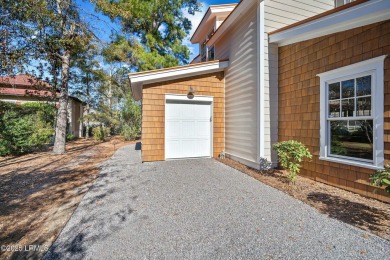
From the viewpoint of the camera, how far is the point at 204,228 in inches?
105

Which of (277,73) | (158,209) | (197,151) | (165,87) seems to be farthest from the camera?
(197,151)

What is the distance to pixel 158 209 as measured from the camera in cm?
327

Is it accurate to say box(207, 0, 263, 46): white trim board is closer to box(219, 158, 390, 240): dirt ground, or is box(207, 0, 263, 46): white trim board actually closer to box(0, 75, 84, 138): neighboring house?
box(219, 158, 390, 240): dirt ground

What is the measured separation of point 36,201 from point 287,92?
20.5 feet

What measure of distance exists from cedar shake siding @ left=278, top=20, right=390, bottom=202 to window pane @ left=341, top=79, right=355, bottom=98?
37 centimetres

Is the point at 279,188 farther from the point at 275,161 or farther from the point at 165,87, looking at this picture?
the point at 165,87

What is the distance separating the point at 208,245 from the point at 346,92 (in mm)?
4010

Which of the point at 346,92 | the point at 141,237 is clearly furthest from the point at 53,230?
the point at 346,92

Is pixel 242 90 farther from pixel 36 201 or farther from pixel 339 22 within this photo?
pixel 36 201

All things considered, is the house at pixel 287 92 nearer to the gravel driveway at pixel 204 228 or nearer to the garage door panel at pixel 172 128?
the garage door panel at pixel 172 128

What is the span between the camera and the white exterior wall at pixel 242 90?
18.7ft

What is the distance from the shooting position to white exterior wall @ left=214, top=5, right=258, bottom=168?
5708 mm

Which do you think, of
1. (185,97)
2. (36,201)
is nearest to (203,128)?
(185,97)

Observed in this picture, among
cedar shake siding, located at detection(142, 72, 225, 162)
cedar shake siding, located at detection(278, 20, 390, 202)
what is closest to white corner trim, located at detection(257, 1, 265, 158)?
cedar shake siding, located at detection(278, 20, 390, 202)
